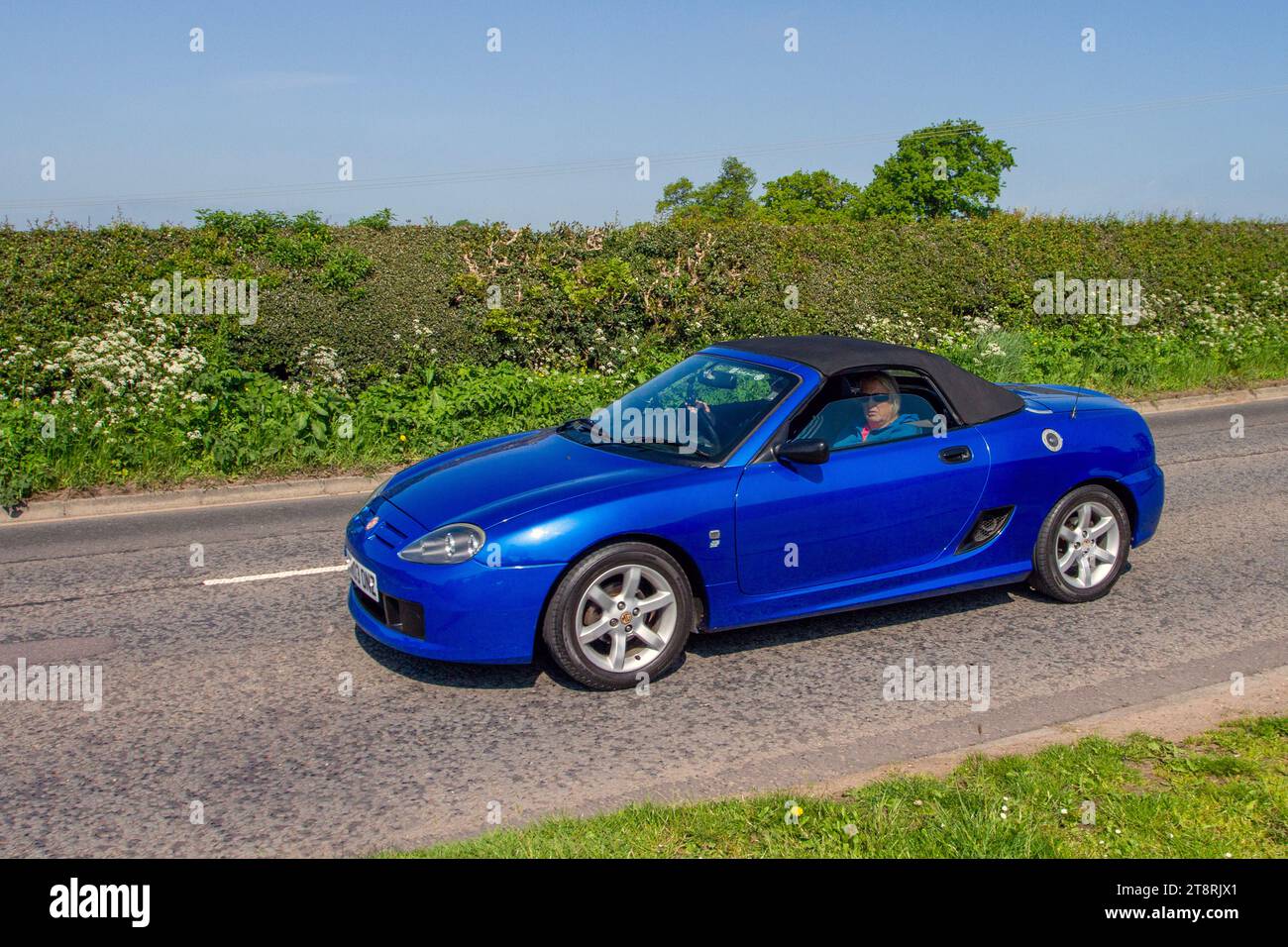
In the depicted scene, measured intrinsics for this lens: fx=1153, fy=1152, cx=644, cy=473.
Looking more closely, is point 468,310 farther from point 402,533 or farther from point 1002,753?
point 1002,753

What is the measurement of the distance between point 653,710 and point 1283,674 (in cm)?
327

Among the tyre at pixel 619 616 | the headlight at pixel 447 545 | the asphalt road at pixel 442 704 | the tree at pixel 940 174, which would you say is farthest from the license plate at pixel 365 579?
the tree at pixel 940 174

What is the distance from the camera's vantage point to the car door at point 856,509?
5953mm

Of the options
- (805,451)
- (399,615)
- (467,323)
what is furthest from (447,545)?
(467,323)

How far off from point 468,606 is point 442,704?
594 mm

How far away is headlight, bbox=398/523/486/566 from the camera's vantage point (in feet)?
18.1

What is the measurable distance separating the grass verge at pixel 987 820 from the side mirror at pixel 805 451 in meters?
1.80

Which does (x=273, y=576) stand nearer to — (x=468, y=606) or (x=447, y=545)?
(x=447, y=545)

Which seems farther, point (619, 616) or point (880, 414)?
point (880, 414)

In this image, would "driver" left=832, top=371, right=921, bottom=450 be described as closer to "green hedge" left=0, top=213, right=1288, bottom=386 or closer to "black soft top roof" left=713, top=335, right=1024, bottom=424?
"black soft top roof" left=713, top=335, right=1024, bottom=424

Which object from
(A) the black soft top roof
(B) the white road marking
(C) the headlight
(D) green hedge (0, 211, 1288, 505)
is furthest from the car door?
(D) green hedge (0, 211, 1288, 505)

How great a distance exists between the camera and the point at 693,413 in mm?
6562
